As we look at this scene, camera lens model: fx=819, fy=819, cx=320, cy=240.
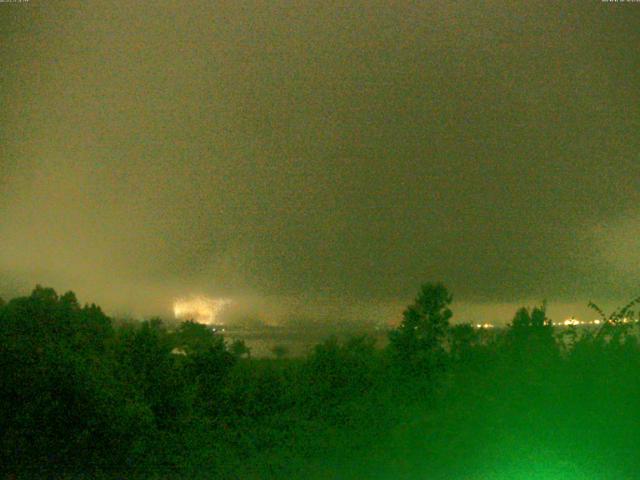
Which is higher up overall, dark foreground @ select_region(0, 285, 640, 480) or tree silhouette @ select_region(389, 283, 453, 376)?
tree silhouette @ select_region(389, 283, 453, 376)

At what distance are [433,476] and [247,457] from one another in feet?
7.42

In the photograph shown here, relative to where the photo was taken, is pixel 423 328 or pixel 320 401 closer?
pixel 320 401

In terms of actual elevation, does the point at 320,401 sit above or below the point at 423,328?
below

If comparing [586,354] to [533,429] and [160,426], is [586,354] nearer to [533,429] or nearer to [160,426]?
[533,429]

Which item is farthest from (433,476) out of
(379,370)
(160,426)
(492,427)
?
(160,426)

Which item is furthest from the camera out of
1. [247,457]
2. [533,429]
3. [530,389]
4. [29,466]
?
[530,389]

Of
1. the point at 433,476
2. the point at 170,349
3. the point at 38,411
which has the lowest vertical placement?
the point at 433,476

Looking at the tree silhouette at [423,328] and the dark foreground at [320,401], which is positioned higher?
the tree silhouette at [423,328]

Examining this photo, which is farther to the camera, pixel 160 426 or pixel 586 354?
pixel 586 354

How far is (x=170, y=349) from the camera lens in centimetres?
1078

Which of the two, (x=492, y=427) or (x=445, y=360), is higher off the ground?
(x=445, y=360)

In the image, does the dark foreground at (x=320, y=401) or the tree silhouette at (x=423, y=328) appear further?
the tree silhouette at (x=423, y=328)

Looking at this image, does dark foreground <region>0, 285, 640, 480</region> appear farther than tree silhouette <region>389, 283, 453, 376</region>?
No

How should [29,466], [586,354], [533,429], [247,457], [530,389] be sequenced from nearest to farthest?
[29,466] → [247,457] → [533,429] → [530,389] → [586,354]
